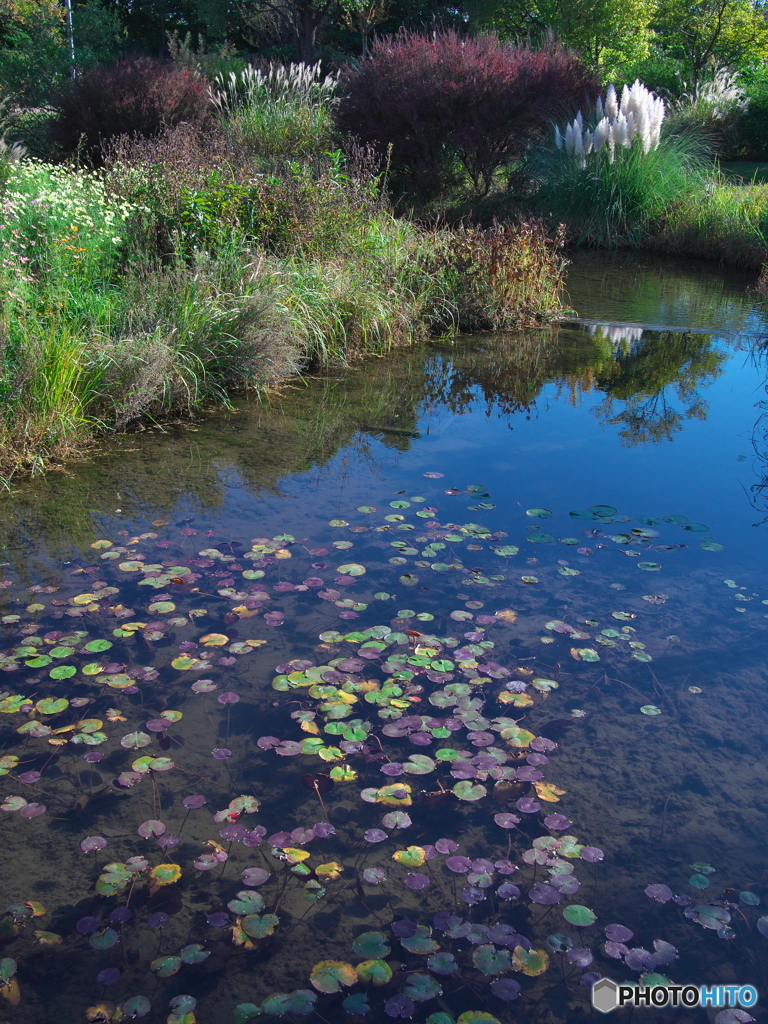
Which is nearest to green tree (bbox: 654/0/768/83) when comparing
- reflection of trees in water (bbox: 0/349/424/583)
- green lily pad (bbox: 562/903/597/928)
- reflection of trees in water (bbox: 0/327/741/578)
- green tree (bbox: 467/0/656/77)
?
green tree (bbox: 467/0/656/77)

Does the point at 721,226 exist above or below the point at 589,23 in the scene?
below

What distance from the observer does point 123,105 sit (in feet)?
42.6

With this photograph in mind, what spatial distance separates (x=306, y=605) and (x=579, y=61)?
14.1 meters

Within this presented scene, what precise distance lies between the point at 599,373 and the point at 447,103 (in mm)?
7389

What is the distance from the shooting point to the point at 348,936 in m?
1.97

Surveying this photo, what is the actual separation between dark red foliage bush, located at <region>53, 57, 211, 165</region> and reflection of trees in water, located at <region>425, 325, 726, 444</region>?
8.15 meters

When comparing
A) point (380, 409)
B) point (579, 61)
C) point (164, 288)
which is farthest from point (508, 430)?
point (579, 61)

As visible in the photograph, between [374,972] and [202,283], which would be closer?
[374,972]

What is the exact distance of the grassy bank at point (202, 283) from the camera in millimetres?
5016

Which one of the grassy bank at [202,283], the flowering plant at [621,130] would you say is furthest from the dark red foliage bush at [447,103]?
the grassy bank at [202,283]

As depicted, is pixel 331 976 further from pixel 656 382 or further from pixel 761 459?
pixel 656 382

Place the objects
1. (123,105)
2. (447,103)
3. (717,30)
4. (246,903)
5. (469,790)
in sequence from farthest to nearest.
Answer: (717,30), (123,105), (447,103), (469,790), (246,903)

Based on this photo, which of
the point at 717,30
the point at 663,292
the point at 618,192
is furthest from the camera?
the point at 717,30

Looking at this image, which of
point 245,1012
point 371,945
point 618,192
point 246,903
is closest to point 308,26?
point 618,192
